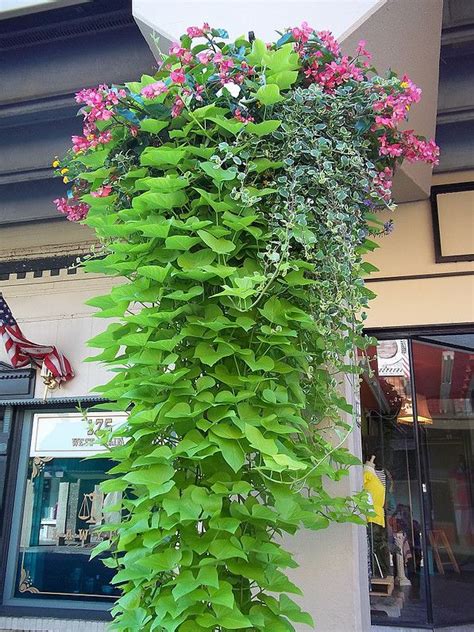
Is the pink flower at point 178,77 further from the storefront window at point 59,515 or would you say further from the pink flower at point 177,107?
the storefront window at point 59,515

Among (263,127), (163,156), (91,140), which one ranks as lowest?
(163,156)

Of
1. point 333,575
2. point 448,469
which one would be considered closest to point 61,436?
point 333,575

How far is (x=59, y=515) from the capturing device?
4.70 meters

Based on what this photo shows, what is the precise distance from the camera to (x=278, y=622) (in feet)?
Answer: 4.27

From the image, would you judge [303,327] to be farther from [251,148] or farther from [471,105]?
[471,105]

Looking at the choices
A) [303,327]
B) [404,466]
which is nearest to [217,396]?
[303,327]

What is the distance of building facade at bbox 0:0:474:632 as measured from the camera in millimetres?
3342

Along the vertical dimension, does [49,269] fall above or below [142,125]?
above

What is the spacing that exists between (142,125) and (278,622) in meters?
1.31

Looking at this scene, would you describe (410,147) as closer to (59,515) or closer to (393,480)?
(393,480)

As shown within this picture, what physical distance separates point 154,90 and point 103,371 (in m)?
3.34

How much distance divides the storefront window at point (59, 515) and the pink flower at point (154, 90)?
3.30 meters

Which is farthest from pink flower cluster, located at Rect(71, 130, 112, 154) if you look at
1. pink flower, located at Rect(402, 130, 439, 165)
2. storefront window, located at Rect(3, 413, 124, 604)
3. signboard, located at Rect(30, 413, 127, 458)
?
signboard, located at Rect(30, 413, 127, 458)

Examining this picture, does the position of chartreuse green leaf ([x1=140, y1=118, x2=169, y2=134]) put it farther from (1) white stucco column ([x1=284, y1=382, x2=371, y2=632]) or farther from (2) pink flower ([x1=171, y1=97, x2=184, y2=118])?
(1) white stucco column ([x1=284, y1=382, x2=371, y2=632])
